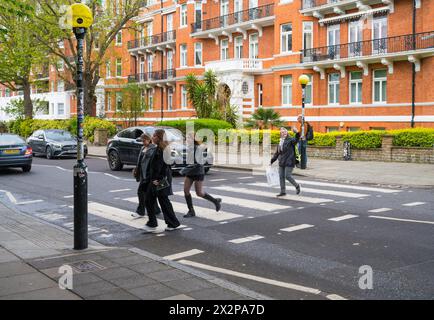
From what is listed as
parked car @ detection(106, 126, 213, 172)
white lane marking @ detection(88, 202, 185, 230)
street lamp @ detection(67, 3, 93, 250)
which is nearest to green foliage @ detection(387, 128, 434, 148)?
parked car @ detection(106, 126, 213, 172)

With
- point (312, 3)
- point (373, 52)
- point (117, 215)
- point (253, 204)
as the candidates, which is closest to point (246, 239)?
point (253, 204)

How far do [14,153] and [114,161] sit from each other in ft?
12.2

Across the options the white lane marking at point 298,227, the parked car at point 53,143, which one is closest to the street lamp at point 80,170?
the white lane marking at point 298,227

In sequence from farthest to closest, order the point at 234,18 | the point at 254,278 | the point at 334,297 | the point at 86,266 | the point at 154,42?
1. the point at 154,42
2. the point at 234,18
3. the point at 86,266
4. the point at 254,278
5. the point at 334,297

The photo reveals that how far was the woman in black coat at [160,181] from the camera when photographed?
31.4 feet

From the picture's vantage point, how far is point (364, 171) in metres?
19.5

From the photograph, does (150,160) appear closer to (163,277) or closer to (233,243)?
(233,243)

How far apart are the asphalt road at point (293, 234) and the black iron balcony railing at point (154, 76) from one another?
34.8 metres

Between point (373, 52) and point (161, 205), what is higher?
point (373, 52)

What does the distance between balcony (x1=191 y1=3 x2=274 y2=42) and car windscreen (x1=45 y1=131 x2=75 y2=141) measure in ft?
53.8

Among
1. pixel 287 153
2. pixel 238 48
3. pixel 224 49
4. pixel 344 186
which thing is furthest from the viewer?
pixel 224 49

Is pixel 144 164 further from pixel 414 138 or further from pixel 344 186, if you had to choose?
pixel 414 138
